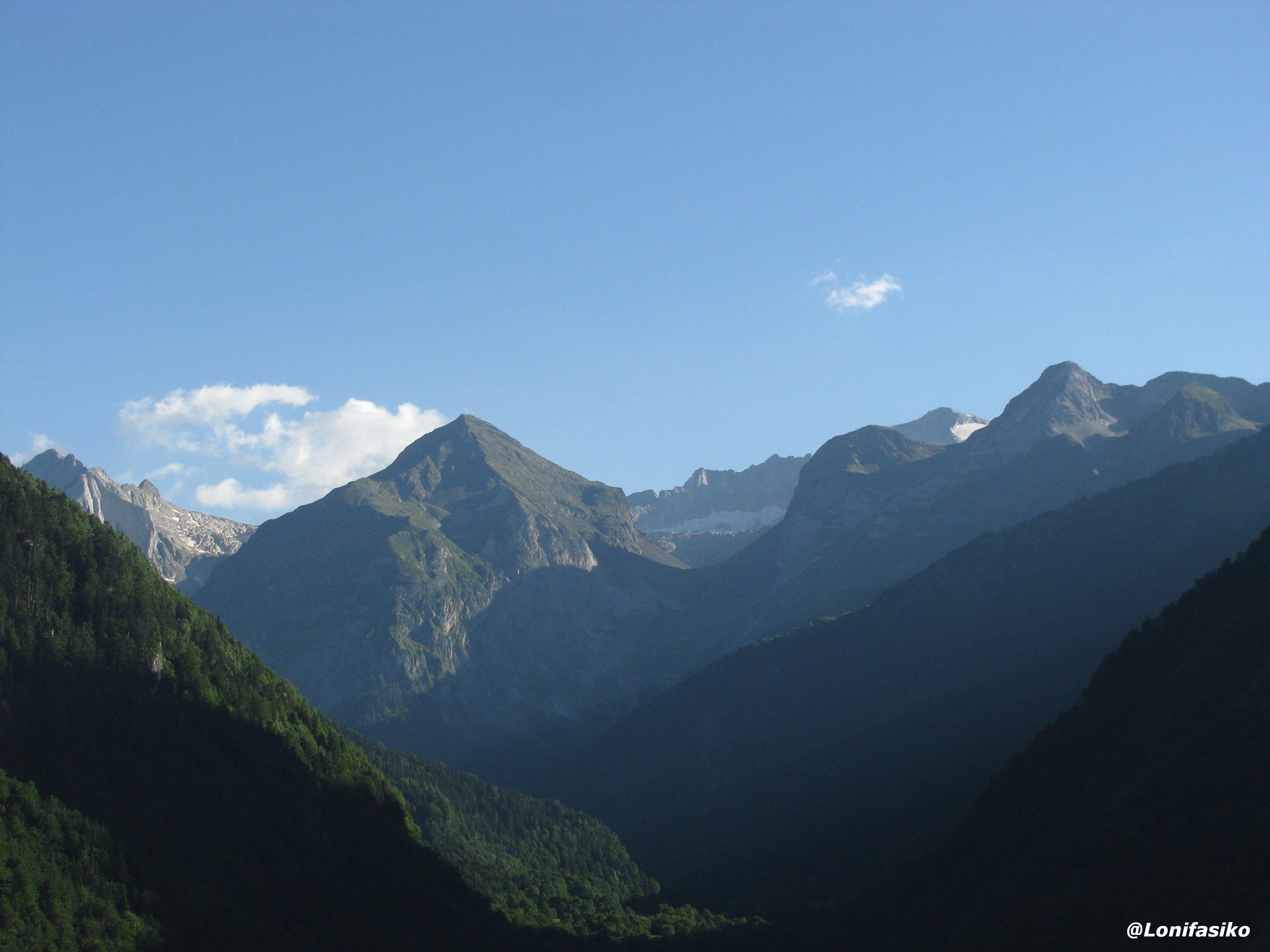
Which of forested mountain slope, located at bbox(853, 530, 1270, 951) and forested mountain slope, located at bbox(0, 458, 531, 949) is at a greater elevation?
forested mountain slope, located at bbox(0, 458, 531, 949)

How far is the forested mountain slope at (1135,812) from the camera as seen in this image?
109 metres

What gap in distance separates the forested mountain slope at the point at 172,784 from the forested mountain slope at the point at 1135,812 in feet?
233

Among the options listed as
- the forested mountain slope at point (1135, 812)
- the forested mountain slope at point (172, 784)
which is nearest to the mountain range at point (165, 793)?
the forested mountain slope at point (172, 784)

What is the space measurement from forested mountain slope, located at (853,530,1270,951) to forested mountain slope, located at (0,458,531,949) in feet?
233

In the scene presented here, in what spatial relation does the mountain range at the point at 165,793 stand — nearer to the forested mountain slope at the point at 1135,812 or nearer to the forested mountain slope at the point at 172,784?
the forested mountain slope at the point at 172,784

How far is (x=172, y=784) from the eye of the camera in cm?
14212

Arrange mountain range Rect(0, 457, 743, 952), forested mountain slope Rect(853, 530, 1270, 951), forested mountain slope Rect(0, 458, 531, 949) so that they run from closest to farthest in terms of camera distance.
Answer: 1. forested mountain slope Rect(853, 530, 1270, 951)
2. mountain range Rect(0, 457, 743, 952)
3. forested mountain slope Rect(0, 458, 531, 949)

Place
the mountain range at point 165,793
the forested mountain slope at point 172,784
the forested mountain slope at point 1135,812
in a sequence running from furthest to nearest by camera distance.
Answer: the forested mountain slope at point 172,784, the mountain range at point 165,793, the forested mountain slope at point 1135,812

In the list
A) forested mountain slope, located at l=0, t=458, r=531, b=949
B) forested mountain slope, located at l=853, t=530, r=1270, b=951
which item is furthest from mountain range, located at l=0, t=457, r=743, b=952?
forested mountain slope, located at l=853, t=530, r=1270, b=951

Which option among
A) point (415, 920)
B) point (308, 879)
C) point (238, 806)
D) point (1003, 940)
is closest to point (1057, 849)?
point (1003, 940)

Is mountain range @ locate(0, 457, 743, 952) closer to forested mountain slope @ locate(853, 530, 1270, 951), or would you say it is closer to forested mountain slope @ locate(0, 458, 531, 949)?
forested mountain slope @ locate(0, 458, 531, 949)

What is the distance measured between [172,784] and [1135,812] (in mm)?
121689

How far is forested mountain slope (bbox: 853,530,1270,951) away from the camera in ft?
357

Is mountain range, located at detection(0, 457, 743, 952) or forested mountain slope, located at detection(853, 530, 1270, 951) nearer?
forested mountain slope, located at detection(853, 530, 1270, 951)
